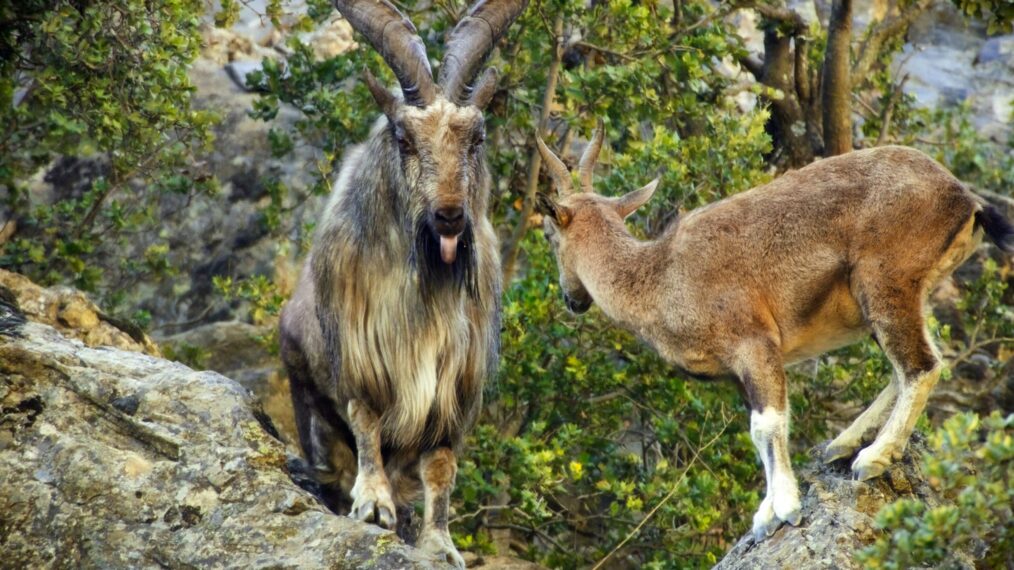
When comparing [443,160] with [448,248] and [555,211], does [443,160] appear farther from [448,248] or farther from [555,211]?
[555,211]

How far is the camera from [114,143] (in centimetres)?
1117

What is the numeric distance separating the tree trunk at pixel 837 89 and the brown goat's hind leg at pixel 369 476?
5.74 metres

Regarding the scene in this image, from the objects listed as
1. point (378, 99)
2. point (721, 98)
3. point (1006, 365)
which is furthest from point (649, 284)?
point (1006, 365)

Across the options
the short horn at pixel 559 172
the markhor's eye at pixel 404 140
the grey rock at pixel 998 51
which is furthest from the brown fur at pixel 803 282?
the grey rock at pixel 998 51

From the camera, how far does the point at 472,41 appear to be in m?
8.60

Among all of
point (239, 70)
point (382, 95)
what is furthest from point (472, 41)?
point (239, 70)

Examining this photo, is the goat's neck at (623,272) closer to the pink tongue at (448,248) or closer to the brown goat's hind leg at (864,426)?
the pink tongue at (448,248)

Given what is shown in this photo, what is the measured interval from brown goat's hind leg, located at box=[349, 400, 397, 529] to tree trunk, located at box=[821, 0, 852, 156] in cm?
574

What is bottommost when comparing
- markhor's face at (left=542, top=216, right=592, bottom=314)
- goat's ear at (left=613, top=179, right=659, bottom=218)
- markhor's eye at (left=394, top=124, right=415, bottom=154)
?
markhor's face at (left=542, top=216, right=592, bottom=314)

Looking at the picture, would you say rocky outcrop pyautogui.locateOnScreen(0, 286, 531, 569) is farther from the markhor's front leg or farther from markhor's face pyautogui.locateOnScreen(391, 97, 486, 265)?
markhor's face pyautogui.locateOnScreen(391, 97, 486, 265)

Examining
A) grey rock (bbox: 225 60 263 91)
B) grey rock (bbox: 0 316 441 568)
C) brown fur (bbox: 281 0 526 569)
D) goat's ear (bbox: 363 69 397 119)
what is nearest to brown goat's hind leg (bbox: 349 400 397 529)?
brown fur (bbox: 281 0 526 569)

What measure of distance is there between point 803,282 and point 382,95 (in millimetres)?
2463

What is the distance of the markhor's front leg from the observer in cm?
805

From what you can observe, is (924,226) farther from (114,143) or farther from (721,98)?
(114,143)
